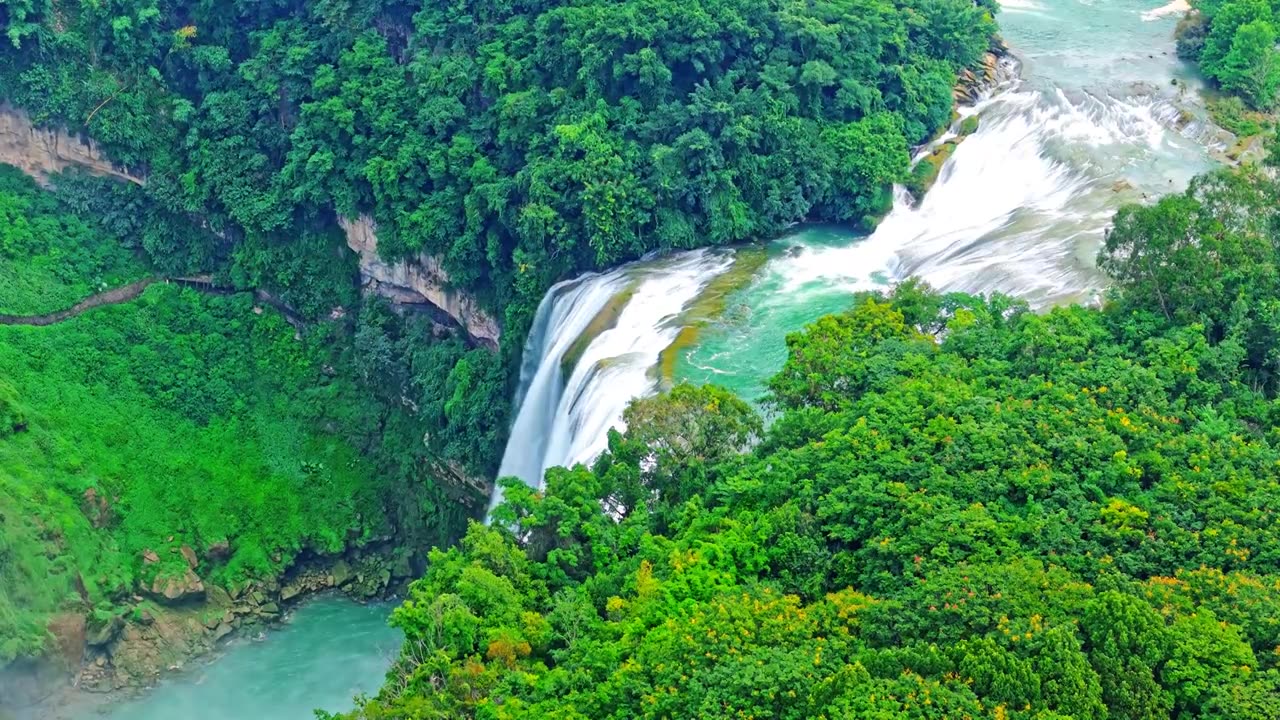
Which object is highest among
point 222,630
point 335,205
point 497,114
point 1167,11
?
point 497,114

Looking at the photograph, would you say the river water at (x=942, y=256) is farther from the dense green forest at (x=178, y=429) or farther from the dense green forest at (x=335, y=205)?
the dense green forest at (x=178, y=429)

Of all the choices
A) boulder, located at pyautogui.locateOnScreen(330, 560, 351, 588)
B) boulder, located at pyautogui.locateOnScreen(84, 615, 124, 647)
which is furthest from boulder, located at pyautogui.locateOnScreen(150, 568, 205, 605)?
boulder, located at pyautogui.locateOnScreen(330, 560, 351, 588)

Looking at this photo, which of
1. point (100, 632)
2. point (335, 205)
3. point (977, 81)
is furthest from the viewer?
point (977, 81)

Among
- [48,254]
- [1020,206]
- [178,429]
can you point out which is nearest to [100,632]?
[178,429]

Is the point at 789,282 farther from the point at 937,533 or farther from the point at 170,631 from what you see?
the point at 170,631

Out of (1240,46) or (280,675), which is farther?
(1240,46)

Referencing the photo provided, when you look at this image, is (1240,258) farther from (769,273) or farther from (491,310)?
(491,310)
